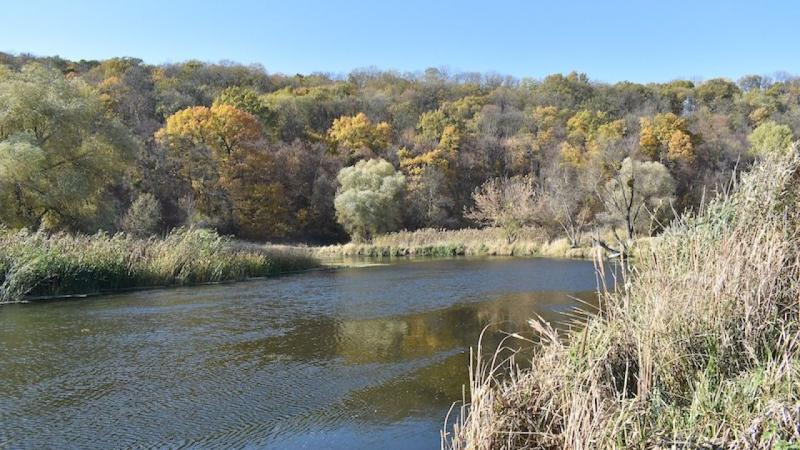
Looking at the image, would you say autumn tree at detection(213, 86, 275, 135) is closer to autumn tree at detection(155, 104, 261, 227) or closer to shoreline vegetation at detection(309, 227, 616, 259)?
autumn tree at detection(155, 104, 261, 227)

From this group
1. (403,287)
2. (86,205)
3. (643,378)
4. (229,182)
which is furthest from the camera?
(229,182)

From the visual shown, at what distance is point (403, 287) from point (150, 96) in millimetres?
47378

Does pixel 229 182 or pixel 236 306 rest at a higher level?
pixel 229 182

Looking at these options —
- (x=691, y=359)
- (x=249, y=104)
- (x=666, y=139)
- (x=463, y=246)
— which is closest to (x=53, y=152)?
(x=463, y=246)

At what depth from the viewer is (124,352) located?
9.00m

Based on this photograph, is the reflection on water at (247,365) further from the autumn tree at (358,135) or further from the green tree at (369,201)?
the autumn tree at (358,135)

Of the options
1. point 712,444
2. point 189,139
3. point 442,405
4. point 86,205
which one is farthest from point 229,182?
point 712,444

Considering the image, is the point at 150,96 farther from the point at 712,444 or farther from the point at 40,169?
the point at 712,444

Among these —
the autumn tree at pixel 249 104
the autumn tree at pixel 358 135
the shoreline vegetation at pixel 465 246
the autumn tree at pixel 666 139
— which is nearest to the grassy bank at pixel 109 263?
the shoreline vegetation at pixel 465 246

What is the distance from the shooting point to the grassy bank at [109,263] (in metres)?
14.4

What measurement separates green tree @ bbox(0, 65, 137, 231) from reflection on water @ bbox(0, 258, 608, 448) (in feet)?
31.0

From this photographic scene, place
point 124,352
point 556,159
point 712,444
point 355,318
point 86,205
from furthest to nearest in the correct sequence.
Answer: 1. point 556,159
2. point 86,205
3. point 355,318
4. point 124,352
5. point 712,444

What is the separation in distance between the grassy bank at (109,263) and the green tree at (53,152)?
5.11 meters

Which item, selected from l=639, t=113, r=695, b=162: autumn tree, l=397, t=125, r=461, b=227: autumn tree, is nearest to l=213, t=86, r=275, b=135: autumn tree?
l=397, t=125, r=461, b=227: autumn tree
